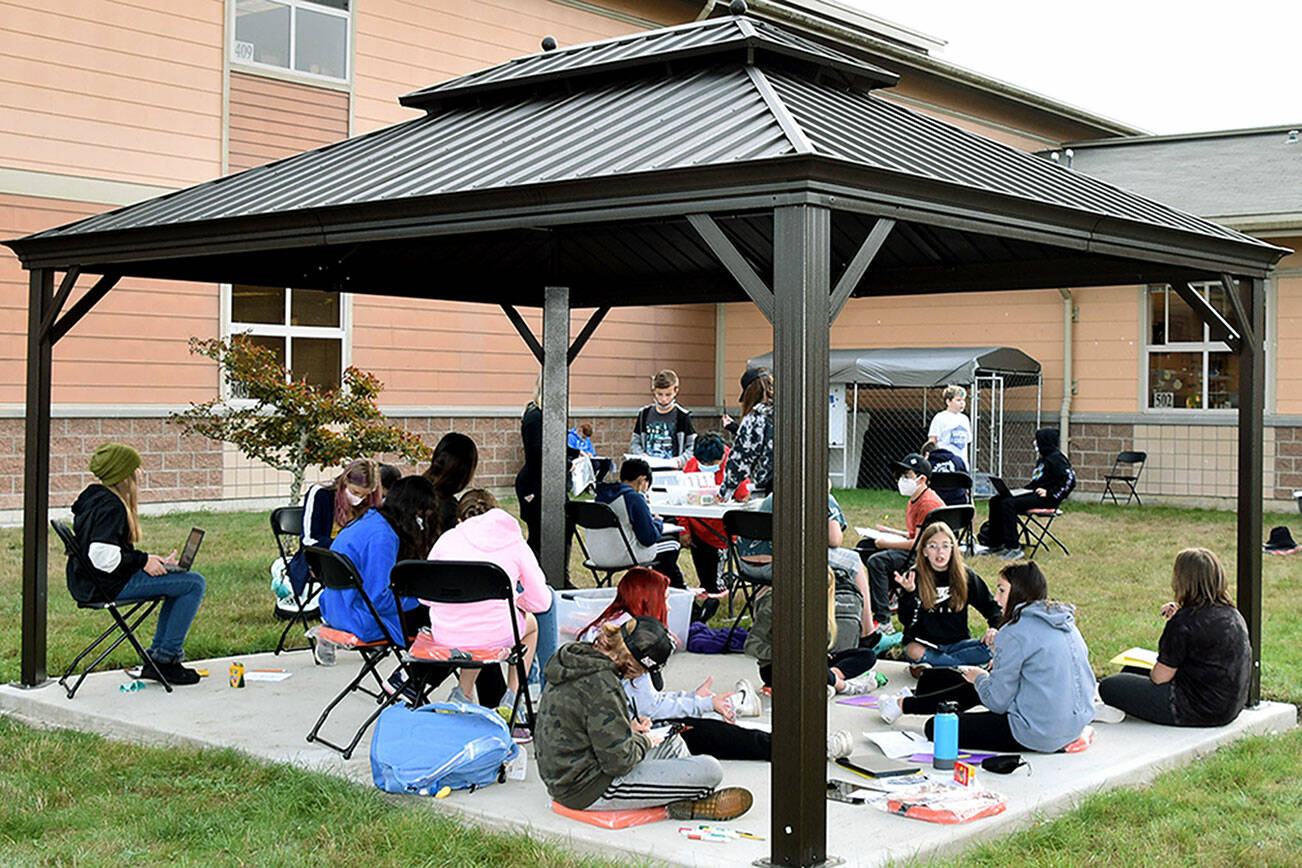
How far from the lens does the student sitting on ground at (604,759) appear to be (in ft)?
16.0

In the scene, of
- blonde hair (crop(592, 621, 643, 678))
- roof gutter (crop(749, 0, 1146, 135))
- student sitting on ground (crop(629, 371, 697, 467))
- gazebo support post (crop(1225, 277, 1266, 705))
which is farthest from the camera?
roof gutter (crop(749, 0, 1146, 135))

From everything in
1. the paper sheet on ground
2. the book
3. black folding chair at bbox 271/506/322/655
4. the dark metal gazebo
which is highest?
the dark metal gazebo

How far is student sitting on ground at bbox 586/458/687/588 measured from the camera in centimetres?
912

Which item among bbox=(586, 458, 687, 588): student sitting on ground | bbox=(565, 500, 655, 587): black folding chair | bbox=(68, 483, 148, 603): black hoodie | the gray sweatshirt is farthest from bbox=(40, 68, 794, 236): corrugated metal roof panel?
bbox=(586, 458, 687, 588): student sitting on ground

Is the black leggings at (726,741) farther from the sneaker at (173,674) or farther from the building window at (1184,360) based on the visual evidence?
the building window at (1184,360)

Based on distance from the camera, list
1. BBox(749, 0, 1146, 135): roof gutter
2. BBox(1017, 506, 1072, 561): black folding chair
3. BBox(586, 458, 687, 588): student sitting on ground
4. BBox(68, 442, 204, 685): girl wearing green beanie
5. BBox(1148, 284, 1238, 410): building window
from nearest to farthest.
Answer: BBox(68, 442, 204, 685): girl wearing green beanie
BBox(586, 458, 687, 588): student sitting on ground
BBox(1017, 506, 1072, 561): black folding chair
BBox(1148, 284, 1238, 410): building window
BBox(749, 0, 1146, 135): roof gutter

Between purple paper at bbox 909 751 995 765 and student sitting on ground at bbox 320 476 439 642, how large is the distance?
237 centimetres

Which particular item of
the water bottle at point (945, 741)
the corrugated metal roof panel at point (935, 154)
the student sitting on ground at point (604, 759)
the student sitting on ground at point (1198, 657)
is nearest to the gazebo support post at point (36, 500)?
the student sitting on ground at point (604, 759)

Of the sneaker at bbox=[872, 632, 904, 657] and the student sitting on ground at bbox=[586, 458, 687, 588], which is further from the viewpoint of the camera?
the student sitting on ground at bbox=[586, 458, 687, 588]

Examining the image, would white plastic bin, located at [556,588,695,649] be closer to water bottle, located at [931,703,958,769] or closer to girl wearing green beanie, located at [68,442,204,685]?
girl wearing green beanie, located at [68,442,204,685]

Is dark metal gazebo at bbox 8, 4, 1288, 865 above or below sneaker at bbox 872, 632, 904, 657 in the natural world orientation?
above

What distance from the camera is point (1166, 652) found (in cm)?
650

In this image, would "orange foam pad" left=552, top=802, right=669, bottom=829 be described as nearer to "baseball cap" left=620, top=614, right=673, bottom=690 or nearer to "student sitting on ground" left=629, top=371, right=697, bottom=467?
"baseball cap" left=620, top=614, right=673, bottom=690

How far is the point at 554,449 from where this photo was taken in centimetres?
857
